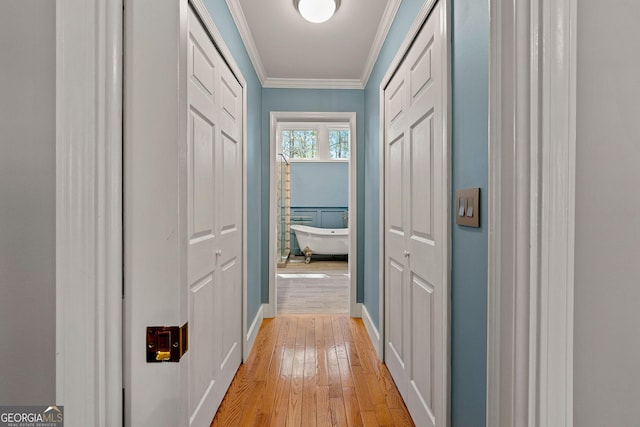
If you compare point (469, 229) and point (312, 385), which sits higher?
point (469, 229)

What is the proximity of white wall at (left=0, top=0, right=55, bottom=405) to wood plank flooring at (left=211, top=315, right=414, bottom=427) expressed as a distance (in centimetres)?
146

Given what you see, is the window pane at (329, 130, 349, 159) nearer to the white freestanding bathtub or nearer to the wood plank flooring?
the white freestanding bathtub

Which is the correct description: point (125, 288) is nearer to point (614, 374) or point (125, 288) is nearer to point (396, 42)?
point (614, 374)

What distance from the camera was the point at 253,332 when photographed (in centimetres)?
279

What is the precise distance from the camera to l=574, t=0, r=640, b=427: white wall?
0.67 meters

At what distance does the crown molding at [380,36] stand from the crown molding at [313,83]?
0.39 feet

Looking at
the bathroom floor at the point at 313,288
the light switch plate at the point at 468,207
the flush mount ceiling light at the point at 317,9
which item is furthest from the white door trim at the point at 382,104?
the bathroom floor at the point at 313,288

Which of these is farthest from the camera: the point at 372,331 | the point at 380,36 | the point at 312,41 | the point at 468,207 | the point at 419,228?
the point at 372,331

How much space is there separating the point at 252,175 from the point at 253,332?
4.37ft

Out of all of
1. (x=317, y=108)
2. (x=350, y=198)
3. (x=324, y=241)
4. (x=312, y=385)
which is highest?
(x=317, y=108)

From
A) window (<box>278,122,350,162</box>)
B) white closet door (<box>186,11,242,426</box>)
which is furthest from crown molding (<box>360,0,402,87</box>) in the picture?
window (<box>278,122,350,162</box>)

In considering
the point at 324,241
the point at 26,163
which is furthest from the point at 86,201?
the point at 324,241

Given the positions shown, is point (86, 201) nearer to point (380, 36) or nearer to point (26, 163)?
point (26, 163)

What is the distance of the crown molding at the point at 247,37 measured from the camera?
6.89ft
